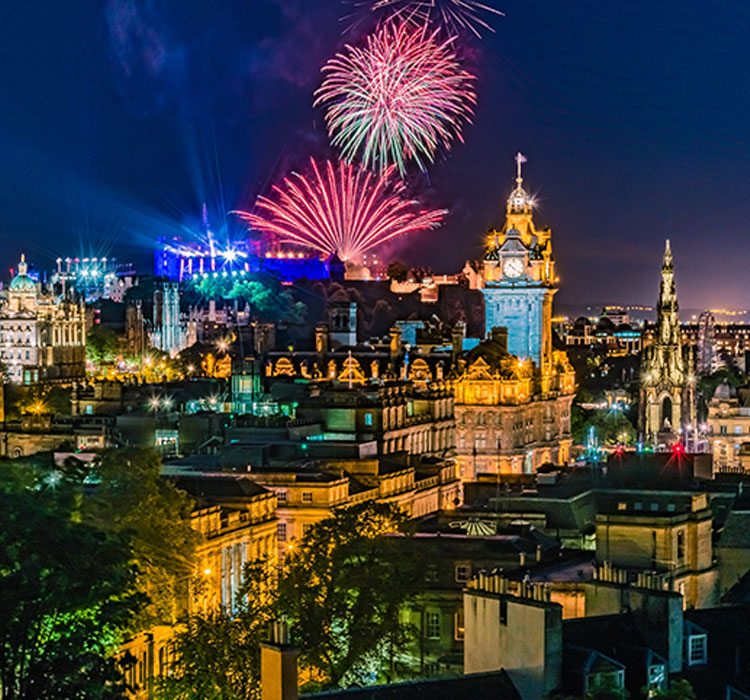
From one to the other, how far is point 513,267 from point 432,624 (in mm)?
100297

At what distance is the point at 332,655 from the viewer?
5800 cm

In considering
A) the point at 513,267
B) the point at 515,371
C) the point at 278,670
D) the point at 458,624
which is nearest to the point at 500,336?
the point at 515,371

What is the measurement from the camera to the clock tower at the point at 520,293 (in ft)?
525

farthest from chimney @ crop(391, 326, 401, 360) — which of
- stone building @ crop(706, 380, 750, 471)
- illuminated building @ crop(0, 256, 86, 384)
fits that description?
illuminated building @ crop(0, 256, 86, 384)

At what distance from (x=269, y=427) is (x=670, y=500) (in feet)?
108

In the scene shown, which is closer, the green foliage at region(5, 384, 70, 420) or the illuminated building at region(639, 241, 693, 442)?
the green foliage at region(5, 384, 70, 420)

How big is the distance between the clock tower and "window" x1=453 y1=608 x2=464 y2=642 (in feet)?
318

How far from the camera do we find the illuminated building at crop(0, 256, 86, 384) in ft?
600

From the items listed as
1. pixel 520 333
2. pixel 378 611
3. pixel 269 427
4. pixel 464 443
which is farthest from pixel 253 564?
pixel 520 333

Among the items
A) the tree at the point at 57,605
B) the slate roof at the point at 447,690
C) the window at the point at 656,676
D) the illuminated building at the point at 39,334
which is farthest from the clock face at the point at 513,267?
the slate roof at the point at 447,690

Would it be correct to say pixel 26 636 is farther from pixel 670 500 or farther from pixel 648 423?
pixel 648 423

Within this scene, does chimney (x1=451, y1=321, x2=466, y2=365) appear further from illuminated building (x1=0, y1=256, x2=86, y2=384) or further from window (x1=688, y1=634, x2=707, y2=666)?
window (x1=688, y1=634, x2=707, y2=666)

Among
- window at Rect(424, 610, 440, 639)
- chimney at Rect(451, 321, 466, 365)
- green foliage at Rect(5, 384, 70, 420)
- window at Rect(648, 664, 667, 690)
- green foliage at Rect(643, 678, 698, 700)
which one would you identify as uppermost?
chimney at Rect(451, 321, 466, 365)

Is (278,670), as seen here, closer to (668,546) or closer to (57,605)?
(57,605)
